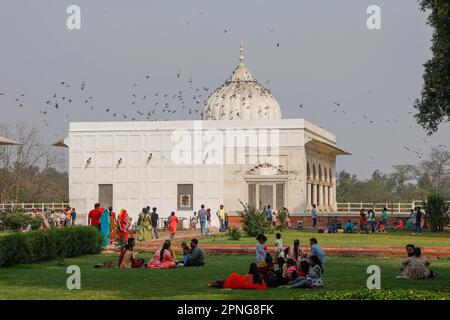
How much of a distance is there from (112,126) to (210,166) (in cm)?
566

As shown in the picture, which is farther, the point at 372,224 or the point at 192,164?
the point at 192,164

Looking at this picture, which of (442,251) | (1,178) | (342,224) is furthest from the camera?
(1,178)

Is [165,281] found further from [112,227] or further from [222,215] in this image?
[222,215]

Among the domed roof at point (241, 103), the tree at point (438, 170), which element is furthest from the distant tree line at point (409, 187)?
the domed roof at point (241, 103)

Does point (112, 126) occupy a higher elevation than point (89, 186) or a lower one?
higher

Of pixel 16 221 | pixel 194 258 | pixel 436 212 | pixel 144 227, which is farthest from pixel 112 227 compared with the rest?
pixel 436 212

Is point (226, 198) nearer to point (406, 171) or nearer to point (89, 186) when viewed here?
point (89, 186)

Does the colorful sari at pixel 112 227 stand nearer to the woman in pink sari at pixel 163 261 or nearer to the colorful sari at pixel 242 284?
the woman in pink sari at pixel 163 261

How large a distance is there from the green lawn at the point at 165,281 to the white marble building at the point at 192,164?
25180 mm

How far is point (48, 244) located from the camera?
2203 cm

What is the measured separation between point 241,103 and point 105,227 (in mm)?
→ 28185

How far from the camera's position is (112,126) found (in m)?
49.9

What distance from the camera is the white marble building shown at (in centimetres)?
4766
